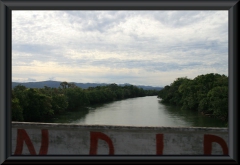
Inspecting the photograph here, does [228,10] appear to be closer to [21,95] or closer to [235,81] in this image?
[235,81]

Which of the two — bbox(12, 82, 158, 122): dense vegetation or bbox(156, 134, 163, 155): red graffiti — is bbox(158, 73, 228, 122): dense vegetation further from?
bbox(156, 134, 163, 155): red graffiti

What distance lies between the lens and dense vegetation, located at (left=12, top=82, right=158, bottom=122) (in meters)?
11.8

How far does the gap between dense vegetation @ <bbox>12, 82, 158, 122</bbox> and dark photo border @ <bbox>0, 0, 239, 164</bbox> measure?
950 cm

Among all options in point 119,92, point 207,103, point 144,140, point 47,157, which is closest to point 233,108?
point 47,157

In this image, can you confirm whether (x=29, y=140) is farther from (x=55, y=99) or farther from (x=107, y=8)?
(x=55, y=99)

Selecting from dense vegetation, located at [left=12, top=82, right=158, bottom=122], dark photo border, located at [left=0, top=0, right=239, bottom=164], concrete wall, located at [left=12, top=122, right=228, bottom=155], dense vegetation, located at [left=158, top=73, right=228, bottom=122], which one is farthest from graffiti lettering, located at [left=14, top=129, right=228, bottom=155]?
dense vegetation, located at [left=158, top=73, right=228, bottom=122]

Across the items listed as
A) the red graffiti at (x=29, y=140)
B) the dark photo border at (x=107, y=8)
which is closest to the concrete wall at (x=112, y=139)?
the red graffiti at (x=29, y=140)

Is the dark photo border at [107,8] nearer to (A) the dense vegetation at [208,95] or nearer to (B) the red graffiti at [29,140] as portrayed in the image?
(B) the red graffiti at [29,140]

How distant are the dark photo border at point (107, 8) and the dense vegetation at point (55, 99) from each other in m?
9.50

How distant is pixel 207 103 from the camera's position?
525 inches

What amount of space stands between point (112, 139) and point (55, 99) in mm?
11724

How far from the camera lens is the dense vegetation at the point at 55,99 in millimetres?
11773

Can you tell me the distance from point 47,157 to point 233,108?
111 cm

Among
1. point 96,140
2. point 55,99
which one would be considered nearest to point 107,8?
point 96,140
